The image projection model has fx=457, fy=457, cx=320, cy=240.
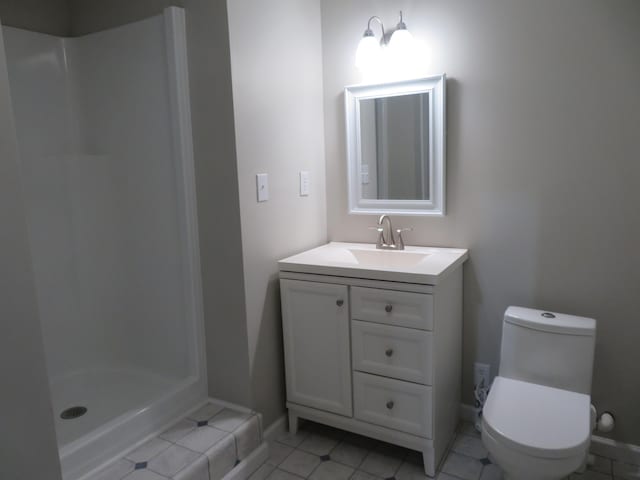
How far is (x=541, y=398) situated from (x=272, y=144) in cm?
153

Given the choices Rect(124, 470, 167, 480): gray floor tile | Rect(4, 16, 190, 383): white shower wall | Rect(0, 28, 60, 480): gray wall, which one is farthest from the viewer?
Rect(4, 16, 190, 383): white shower wall

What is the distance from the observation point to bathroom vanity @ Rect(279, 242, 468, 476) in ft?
6.01

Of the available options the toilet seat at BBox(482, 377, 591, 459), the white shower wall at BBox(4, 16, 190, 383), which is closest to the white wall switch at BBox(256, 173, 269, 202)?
the white shower wall at BBox(4, 16, 190, 383)

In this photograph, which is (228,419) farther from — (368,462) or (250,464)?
(368,462)

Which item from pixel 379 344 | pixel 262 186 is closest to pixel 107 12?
pixel 262 186

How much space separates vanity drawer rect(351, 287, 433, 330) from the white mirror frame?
59 centimetres

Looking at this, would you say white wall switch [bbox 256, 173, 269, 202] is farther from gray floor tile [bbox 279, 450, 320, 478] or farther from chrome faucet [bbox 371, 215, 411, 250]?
gray floor tile [bbox 279, 450, 320, 478]

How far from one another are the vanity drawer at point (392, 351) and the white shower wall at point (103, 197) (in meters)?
0.79

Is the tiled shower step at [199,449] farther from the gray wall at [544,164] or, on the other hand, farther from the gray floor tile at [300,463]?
the gray wall at [544,164]

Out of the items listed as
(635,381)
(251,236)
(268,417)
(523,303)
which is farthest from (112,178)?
(635,381)

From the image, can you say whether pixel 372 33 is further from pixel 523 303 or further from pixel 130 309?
pixel 130 309

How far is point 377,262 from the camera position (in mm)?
2281

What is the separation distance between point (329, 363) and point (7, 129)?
149 cm

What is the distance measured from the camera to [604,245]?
6.22ft
